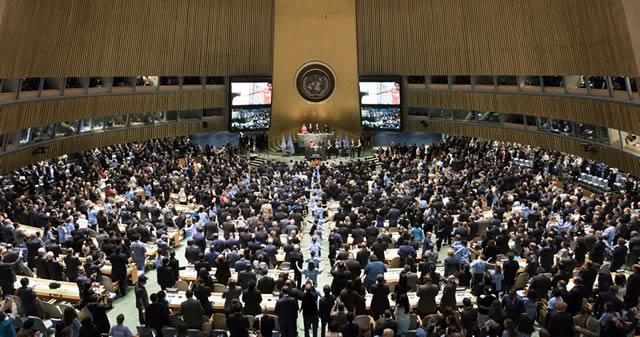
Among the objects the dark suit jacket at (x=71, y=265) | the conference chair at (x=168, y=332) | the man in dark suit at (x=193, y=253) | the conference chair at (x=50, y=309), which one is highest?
the man in dark suit at (x=193, y=253)

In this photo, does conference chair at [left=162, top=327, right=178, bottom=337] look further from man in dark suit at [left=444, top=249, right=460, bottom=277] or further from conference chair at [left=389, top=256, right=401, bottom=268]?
man in dark suit at [left=444, top=249, right=460, bottom=277]

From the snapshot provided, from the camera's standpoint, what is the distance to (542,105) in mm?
24766

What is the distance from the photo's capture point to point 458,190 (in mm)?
19891

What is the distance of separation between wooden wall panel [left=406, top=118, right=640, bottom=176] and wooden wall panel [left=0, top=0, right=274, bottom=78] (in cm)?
1087

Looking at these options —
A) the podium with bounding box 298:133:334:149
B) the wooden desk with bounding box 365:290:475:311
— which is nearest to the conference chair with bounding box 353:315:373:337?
the wooden desk with bounding box 365:290:475:311

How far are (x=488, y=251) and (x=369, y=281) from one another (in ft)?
10.1

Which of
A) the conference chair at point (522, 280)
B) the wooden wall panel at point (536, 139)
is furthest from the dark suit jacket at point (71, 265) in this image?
the wooden wall panel at point (536, 139)

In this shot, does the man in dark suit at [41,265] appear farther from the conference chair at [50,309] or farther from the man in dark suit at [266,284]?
the man in dark suit at [266,284]

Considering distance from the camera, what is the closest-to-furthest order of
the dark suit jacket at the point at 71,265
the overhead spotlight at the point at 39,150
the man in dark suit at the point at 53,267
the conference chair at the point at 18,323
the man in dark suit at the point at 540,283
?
the conference chair at the point at 18,323 < the man in dark suit at the point at 540,283 < the man in dark suit at the point at 53,267 < the dark suit jacket at the point at 71,265 < the overhead spotlight at the point at 39,150

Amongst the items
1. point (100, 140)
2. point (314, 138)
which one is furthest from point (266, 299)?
point (314, 138)

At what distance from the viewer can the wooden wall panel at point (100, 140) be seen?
21.7 metres

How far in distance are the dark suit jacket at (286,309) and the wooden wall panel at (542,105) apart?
Answer: 13565 mm

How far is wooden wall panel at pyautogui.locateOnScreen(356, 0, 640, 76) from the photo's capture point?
1773cm

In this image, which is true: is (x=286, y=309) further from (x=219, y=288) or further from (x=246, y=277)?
(x=219, y=288)
